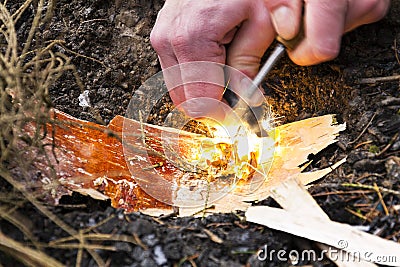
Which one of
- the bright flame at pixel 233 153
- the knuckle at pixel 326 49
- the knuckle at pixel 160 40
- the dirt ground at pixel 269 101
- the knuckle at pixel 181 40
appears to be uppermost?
the knuckle at pixel 181 40

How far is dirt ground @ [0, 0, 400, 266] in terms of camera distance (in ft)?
4.12

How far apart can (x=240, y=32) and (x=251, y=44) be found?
0.19 ft

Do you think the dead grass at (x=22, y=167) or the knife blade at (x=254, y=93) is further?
the knife blade at (x=254, y=93)

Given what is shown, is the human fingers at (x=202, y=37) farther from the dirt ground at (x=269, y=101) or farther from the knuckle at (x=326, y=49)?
the dirt ground at (x=269, y=101)

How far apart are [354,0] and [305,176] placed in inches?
23.0

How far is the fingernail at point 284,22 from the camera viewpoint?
5.43ft

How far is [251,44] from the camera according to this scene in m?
1.79

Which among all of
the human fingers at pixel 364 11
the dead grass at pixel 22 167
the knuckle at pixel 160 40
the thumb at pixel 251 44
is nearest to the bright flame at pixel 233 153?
the thumb at pixel 251 44

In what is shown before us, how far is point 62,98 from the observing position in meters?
2.41

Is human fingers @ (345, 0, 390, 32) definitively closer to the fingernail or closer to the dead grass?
→ the fingernail

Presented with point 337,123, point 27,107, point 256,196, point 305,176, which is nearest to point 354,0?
point 337,123

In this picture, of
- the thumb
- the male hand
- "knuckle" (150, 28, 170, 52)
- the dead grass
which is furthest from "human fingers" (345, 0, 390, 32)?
the dead grass

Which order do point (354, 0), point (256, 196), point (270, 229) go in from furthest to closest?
1. point (256, 196)
2. point (354, 0)
3. point (270, 229)

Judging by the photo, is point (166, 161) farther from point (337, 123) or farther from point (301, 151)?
point (337, 123)
